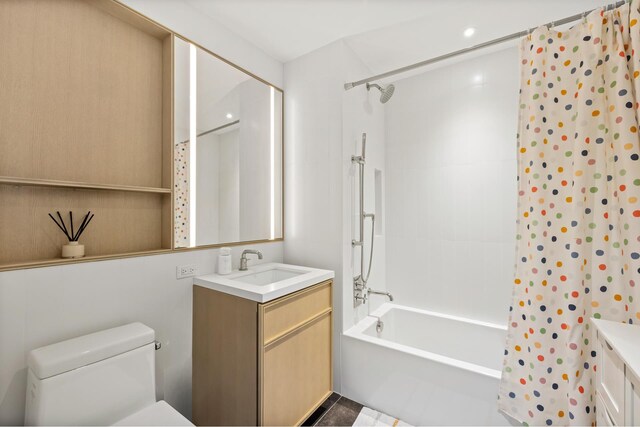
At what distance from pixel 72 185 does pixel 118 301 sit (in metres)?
0.60

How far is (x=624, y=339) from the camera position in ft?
3.19

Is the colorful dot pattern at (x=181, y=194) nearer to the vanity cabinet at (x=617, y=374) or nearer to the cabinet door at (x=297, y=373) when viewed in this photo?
the cabinet door at (x=297, y=373)

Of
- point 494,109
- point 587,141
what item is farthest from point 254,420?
point 494,109

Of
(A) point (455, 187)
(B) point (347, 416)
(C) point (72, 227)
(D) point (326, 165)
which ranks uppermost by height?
(D) point (326, 165)

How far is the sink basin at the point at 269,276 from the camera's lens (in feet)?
6.23

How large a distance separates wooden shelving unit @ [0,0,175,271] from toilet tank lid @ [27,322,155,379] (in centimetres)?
35

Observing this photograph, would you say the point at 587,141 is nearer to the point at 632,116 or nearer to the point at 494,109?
the point at 632,116

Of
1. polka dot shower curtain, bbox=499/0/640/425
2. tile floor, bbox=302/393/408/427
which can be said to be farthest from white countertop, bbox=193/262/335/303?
polka dot shower curtain, bbox=499/0/640/425

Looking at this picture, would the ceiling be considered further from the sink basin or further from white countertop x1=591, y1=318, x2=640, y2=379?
white countertop x1=591, y1=318, x2=640, y2=379

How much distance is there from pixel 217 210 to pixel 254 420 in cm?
124

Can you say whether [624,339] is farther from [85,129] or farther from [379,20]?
[85,129]

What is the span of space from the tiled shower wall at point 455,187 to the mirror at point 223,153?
4.04 feet

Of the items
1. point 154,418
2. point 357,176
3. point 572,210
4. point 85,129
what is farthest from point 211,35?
point 572,210

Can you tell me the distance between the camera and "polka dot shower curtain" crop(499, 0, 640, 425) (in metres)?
1.19
